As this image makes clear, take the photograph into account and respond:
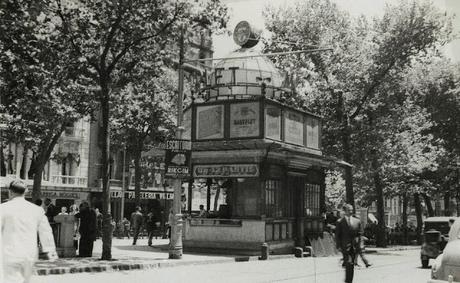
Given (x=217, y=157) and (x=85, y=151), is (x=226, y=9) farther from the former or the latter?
(x=85, y=151)

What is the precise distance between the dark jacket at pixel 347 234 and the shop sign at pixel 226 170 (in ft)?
32.6

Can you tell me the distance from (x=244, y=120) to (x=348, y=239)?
37.0ft

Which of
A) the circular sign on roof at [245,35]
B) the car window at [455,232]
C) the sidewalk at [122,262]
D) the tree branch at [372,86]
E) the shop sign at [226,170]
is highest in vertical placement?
the circular sign on roof at [245,35]

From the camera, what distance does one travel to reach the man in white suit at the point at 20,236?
21.8 ft

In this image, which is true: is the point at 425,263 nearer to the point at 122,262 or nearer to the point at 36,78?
the point at 122,262

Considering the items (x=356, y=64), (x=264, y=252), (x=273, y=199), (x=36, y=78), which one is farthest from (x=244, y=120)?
(x=356, y=64)

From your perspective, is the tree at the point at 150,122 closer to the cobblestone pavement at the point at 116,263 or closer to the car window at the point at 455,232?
the cobblestone pavement at the point at 116,263

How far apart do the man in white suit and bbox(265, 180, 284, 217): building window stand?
17.2 meters

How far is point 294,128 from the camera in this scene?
26.1m

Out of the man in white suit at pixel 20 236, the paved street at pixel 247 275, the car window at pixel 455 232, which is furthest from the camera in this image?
the paved street at pixel 247 275

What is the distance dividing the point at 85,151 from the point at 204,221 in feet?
99.2

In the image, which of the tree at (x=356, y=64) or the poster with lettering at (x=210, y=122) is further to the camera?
the tree at (x=356, y=64)

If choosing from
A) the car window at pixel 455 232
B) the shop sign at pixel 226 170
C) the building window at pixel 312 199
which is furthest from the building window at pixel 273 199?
the car window at pixel 455 232

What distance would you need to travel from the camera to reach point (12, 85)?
56.1 ft
